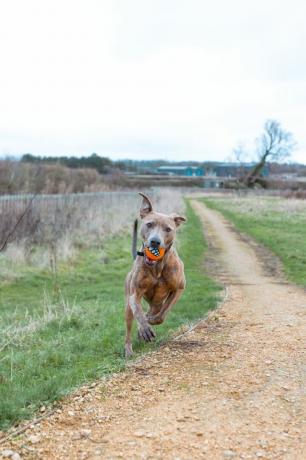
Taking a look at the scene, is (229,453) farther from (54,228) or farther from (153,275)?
(54,228)

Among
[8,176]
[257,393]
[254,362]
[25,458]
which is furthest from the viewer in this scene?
[8,176]

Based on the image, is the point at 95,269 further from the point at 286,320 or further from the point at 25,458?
the point at 25,458

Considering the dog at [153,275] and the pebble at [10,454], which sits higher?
the dog at [153,275]

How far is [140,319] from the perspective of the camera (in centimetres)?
630

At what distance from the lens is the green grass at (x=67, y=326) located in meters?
5.70

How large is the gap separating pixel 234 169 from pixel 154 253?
104 m

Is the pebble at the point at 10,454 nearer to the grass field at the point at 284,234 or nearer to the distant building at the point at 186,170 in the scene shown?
the grass field at the point at 284,234

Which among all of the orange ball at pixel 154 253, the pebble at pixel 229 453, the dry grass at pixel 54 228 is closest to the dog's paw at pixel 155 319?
the orange ball at pixel 154 253

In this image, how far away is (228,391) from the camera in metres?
5.26

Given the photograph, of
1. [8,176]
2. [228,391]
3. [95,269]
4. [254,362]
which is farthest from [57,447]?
[8,176]

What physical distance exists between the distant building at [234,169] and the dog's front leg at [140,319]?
3711 inches

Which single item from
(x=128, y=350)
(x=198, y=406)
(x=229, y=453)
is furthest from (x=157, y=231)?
(x=229, y=453)

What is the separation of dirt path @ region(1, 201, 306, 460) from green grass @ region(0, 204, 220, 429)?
0.41m

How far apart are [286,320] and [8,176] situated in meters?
17.9
